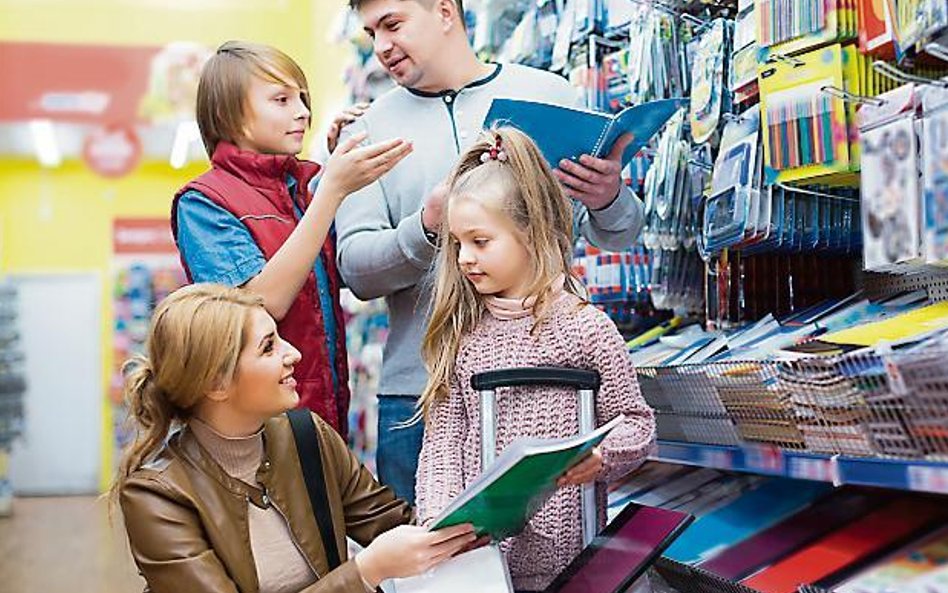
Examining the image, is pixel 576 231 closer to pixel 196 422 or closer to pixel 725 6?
pixel 725 6

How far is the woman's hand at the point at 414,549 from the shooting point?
1854 millimetres

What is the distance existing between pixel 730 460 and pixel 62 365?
30.5 feet

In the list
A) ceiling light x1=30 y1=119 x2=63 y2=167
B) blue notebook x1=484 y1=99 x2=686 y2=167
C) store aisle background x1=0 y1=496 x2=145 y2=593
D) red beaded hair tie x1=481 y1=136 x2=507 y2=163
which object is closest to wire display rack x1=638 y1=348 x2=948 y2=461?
blue notebook x1=484 y1=99 x2=686 y2=167

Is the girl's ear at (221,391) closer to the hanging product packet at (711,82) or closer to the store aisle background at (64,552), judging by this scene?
the hanging product packet at (711,82)

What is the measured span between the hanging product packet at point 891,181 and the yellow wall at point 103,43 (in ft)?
17.2

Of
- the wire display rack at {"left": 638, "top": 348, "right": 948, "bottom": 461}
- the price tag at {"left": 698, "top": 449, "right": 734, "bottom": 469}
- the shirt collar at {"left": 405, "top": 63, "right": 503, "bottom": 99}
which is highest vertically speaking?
the shirt collar at {"left": 405, "top": 63, "right": 503, "bottom": 99}

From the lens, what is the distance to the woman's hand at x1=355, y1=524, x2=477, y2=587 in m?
1.85

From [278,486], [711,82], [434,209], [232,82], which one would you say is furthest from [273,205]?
[711,82]

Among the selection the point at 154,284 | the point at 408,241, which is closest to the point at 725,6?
the point at 408,241

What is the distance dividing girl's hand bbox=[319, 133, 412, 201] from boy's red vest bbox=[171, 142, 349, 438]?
174mm

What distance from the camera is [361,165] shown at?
7.64 ft

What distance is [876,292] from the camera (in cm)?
277

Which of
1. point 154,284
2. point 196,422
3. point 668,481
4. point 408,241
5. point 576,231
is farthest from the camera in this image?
point 154,284

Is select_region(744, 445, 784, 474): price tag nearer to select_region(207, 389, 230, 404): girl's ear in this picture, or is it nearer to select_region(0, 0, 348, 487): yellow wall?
select_region(207, 389, 230, 404): girl's ear
